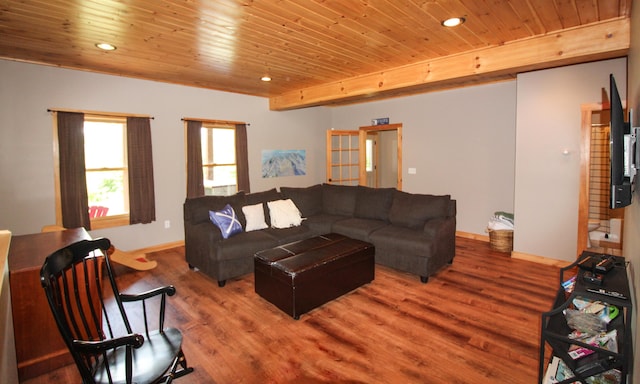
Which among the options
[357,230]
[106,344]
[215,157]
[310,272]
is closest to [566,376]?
[310,272]

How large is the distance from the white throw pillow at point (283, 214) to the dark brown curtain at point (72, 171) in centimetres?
238

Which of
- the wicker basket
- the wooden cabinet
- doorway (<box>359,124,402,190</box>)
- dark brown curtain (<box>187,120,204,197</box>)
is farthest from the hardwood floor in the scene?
doorway (<box>359,124,402,190</box>)

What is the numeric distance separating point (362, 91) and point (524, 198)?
2.58 metres

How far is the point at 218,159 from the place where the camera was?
18.6ft

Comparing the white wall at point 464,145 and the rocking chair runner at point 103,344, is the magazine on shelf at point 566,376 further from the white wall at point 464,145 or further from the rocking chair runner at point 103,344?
the white wall at point 464,145

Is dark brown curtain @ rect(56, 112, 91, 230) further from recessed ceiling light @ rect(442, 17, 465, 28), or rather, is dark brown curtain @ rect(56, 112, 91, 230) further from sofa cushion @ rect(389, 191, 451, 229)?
recessed ceiling light @ rect(442, 17, 465, 28)

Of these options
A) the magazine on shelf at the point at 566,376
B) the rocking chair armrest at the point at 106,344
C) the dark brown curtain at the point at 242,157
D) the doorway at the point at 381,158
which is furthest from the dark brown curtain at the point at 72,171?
the doorway at the point at 381,158

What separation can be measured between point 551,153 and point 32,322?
5.31 m

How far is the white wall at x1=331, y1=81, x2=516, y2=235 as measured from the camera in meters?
5.00

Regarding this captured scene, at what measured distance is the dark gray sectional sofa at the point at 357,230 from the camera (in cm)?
364

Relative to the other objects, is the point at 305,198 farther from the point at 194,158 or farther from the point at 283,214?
the point at 194,158

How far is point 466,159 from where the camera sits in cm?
541

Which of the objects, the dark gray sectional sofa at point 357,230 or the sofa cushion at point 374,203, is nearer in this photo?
the dark gray sectional sofa at point 357,230

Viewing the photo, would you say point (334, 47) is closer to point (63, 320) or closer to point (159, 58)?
point (159, 58)
